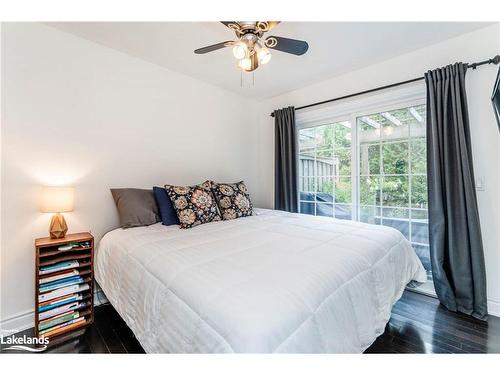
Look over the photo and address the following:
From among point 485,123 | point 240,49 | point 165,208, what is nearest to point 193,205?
point 165,208

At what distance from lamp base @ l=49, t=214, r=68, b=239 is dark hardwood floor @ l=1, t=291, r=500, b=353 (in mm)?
739

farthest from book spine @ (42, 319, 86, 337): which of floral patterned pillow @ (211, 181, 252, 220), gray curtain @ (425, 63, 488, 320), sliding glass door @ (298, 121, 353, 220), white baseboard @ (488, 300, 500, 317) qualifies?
white baseboard @ (488, 300, 500, 317)

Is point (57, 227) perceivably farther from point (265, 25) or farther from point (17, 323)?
point (265, 25)

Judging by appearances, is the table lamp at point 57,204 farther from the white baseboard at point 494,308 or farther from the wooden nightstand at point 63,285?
the white baseboard at point 494,308

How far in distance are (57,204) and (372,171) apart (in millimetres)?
3103

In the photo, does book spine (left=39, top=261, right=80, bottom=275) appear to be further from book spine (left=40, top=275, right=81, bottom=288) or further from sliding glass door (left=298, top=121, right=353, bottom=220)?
sliding glass door (left=298, top=121, right=353, bottom=220)

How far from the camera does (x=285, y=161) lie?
10.9 ft

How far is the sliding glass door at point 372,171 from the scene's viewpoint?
7.97ft

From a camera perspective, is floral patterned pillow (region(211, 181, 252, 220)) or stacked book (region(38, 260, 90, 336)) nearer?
stacked book (region(38, 260, 90, 336))

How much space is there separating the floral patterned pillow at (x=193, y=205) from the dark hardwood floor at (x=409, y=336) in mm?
947

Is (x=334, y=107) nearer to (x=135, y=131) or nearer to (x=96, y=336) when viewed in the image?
(x=135, y=131)

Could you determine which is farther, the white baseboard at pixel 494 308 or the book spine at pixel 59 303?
the white baseboard at pixel 494 308

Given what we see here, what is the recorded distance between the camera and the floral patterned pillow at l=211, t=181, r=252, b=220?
254 centimetres

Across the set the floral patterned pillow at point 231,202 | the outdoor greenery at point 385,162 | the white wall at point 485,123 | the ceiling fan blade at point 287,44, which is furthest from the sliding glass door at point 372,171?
the ceiling fan blade at point 287,44
